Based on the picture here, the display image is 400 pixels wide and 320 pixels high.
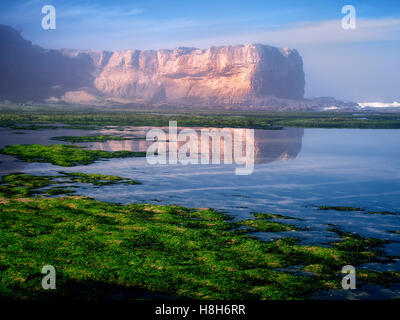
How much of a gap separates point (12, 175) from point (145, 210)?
39.4ft

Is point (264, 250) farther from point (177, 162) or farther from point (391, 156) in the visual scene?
point (391, 156)

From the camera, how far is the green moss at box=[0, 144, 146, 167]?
3344 cm

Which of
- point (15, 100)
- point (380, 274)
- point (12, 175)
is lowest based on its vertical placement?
point (380, 274)

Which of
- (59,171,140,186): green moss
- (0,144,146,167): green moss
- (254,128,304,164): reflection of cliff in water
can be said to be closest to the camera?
(59,171,140,186): green moss

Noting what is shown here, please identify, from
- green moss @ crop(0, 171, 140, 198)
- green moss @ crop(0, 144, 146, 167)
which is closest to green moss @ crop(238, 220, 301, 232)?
green moss @ crop(0, 171, 140, 198)

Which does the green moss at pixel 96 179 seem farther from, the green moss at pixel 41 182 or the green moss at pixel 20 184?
the green moss at pixel 20 184

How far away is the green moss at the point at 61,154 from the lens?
33438 mm

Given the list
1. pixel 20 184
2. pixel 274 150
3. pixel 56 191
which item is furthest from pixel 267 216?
pixel 274 150

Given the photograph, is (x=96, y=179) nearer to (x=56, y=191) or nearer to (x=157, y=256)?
(x=56, y=191)

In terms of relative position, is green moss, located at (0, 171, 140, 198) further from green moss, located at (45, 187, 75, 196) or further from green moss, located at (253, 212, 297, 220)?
green moss, located at (253, 212, 297, 220)

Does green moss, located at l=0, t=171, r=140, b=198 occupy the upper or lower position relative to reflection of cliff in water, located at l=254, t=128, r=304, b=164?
lower

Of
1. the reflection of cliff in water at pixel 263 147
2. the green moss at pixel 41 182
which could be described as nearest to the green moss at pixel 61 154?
the reflection of cliff in water at pixel 263 147

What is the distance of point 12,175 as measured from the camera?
86.0ft
